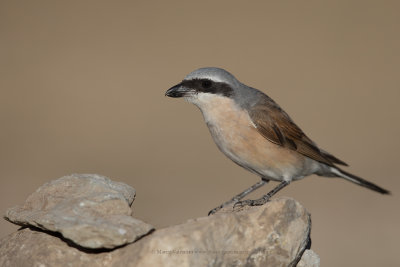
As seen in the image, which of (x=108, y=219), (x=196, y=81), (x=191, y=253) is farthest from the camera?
(x=196, y=81)

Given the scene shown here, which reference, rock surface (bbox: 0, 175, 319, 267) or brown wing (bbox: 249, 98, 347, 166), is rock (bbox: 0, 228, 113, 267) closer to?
rock surface (bbox: 0, 175, 319, 267)

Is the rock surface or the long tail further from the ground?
the rock surface

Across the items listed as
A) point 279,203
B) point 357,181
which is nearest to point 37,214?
point 279,203

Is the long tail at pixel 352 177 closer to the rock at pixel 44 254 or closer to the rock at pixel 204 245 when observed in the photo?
the rock at pixel 204 245

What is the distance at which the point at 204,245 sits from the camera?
459 centimetres

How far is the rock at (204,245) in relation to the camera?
451 centimetres

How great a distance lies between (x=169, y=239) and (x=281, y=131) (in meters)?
2.53

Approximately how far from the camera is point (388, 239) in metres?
9.84

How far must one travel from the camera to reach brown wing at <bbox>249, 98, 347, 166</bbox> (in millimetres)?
6453

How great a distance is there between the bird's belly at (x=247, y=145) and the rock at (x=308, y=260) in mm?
1013

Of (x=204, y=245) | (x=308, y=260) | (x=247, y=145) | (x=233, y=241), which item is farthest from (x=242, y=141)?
(x=204, y=245)

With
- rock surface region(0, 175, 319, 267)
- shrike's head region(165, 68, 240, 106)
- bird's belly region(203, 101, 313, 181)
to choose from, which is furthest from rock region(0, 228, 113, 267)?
shrike's head region(165, 68, 240, 106)

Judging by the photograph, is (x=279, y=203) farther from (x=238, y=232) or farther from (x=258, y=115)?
(x=258, y=115)

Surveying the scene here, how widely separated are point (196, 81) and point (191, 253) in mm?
2285
